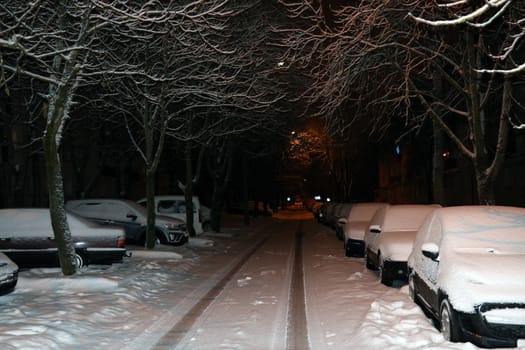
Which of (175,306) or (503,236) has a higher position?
(503,236)

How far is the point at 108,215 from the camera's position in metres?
20.2

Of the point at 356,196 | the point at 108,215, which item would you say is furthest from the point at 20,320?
the point at 356,196

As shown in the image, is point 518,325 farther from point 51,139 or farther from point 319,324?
point 51,139

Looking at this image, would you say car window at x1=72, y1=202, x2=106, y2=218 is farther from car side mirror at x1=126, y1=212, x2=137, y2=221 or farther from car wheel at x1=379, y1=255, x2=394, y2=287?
car wheel at x1=379, y1=255, x2=394, y2=287

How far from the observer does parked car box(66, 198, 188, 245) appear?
794 inches

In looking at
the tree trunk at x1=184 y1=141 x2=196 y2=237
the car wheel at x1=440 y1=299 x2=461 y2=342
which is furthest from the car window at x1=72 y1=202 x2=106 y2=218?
the car wheel at x1=440 y1=299 x2=461 y2=342

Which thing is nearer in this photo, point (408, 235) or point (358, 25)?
point (408, 235)

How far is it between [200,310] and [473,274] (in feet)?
15.7

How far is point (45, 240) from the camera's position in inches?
531

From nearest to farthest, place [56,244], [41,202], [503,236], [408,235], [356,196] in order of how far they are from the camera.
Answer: [503,236] < [408,235] < [56,244] < [41,202] < [356,196]

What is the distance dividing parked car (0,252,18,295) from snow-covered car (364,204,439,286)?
22.8 ft

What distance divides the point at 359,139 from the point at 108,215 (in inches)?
1119

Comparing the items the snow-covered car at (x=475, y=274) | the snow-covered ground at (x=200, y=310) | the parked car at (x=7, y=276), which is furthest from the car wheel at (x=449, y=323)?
the parked car at (x=7, y=276)

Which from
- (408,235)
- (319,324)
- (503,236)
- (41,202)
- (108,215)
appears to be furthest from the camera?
(41,202)
